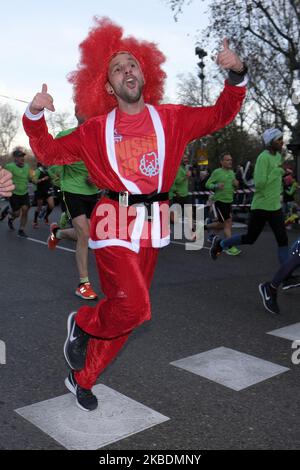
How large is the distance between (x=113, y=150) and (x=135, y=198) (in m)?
0.28

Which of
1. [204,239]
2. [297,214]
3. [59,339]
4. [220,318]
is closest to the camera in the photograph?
[59,339]

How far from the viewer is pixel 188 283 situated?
5.99m

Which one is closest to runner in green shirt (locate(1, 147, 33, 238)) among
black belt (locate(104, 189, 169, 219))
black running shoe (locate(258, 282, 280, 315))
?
black running shoe (locate(258, 282, 280, 315))

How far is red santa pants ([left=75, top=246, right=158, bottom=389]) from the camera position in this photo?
102 inches

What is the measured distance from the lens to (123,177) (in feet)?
9.14

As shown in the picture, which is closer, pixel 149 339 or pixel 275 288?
pixel 149 339

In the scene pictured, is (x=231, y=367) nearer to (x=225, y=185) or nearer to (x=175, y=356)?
(x=175, y=356)

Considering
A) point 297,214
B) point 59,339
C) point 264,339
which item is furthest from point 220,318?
point 297,214

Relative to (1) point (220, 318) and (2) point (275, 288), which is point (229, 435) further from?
(2) point (275, 288)

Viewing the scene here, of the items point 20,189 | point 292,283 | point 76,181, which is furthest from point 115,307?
point 20,189

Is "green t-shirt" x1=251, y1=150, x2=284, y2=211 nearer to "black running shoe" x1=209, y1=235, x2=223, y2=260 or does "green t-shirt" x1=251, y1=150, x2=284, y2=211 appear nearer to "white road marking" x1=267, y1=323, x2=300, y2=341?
"black running shoe" x1=209, y1=235, x2=223, y2=260

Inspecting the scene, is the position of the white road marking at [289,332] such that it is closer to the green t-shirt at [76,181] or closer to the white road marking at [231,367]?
the white road marking at [231,367]

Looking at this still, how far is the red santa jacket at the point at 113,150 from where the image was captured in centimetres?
276
